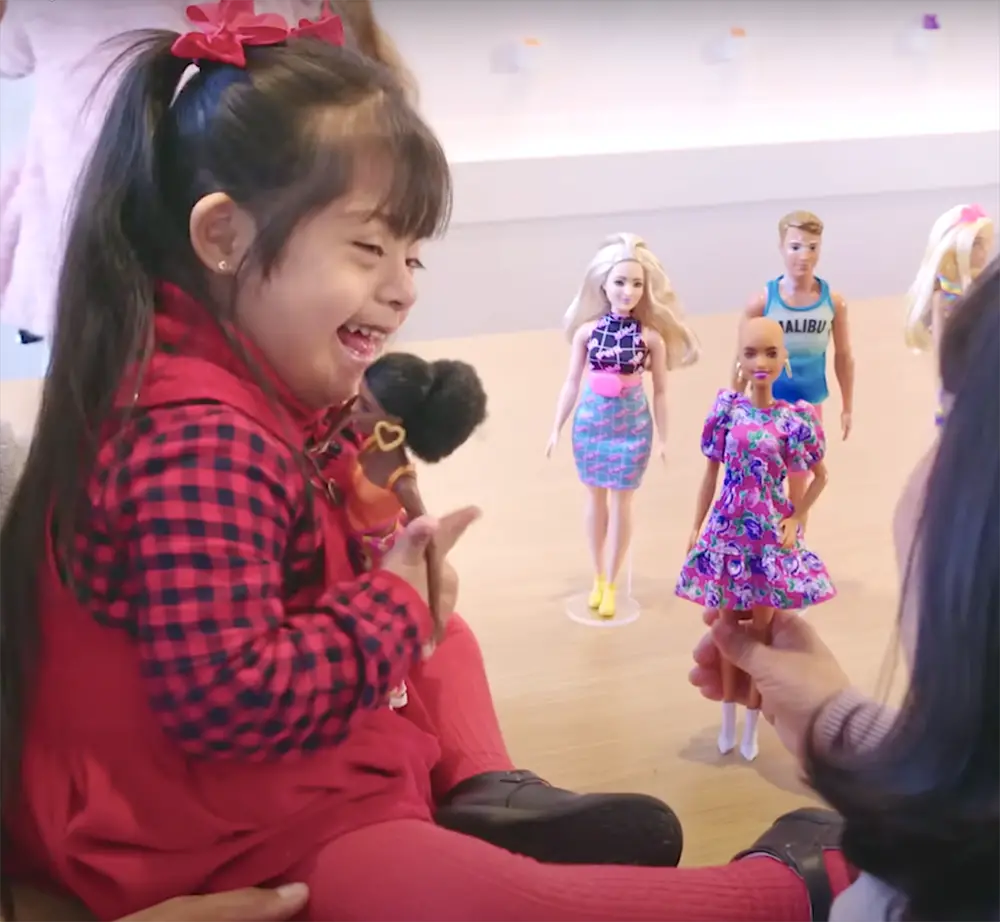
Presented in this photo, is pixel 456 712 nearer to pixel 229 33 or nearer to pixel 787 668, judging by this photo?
pixel 787 668

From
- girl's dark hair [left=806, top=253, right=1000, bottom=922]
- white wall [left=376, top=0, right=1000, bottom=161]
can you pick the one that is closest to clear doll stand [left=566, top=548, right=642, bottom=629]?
girl's dark hair [left=806, top=253, right=1000, bottom=922]

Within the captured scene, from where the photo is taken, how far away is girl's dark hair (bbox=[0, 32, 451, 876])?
0.75 m

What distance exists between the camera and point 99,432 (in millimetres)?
748

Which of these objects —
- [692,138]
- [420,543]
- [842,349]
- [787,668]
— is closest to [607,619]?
[842,349]

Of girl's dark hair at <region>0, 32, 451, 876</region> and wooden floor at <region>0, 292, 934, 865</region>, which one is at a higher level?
girl's dark hair at <region>0, 32, 451, 876</region>

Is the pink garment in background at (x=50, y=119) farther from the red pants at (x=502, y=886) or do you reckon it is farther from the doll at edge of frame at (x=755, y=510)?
the red pants at (x=502, y=886)

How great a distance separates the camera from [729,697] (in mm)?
1040

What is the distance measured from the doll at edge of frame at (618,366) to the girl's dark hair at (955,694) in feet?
2.38

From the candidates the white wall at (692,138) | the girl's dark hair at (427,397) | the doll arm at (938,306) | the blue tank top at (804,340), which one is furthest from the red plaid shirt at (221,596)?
the white wall at (692,138)

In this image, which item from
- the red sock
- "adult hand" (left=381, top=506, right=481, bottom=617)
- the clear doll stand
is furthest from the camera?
the clear doll stand

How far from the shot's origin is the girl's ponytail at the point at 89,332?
760 millimetres

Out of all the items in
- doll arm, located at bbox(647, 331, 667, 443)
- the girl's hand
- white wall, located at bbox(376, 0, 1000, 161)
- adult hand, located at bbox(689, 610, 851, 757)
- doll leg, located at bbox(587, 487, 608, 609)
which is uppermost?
white wall, located at bbox(376, 0, 1000, 161)

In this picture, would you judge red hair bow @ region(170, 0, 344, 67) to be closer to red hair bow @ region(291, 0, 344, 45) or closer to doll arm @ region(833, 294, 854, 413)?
red hair bow @ region(291, 0, 344, 45)

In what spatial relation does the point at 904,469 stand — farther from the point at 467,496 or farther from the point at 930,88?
the point at 930,88
